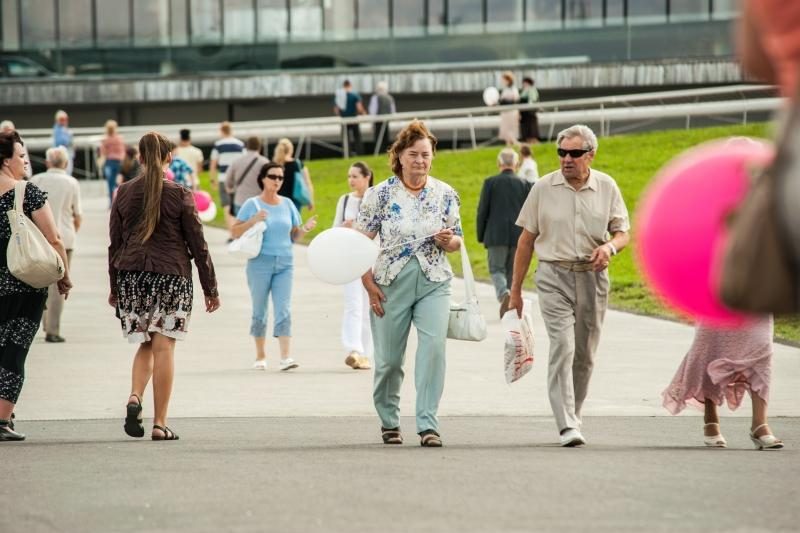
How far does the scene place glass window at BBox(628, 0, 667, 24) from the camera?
167 feet

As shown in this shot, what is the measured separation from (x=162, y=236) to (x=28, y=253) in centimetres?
78

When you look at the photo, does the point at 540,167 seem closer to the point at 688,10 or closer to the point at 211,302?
the point at 688,10

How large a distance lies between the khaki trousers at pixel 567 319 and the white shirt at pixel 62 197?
763 cm

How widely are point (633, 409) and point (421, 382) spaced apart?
240 centimetres

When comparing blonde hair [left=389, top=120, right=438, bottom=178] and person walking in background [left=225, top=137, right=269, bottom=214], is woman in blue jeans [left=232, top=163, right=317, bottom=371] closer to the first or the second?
blonde hair [left=389, top=120, right=438, bottom=178]

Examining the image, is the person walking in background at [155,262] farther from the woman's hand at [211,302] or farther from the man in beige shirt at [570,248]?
the man in beige shirt at [570,248]

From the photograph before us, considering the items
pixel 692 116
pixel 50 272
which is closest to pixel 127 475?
pixel 50 272

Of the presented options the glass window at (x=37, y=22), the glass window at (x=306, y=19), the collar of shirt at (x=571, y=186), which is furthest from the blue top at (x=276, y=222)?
the glass window at (x=37, y=22)

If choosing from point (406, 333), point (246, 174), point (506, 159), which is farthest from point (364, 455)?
point (246, 174)

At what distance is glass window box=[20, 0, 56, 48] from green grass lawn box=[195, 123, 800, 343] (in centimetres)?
1375

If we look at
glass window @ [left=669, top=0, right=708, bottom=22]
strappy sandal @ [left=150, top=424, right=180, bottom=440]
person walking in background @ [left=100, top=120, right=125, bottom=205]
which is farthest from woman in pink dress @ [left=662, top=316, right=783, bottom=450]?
glass window @ [left=669, top=0, right=708, bottom=22]

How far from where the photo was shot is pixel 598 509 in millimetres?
7488

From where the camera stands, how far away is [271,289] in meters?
14.9

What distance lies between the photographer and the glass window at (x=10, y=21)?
5428 cm
